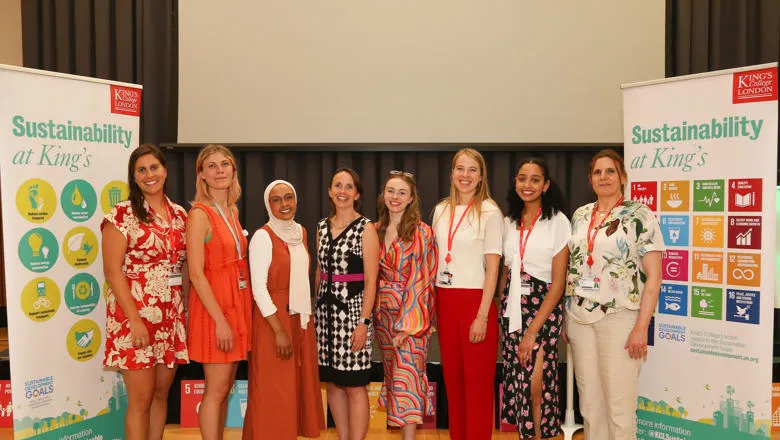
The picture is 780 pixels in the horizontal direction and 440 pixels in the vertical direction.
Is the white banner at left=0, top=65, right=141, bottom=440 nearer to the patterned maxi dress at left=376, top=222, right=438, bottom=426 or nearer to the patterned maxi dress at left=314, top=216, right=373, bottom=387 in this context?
the patterned maxi dress at left=314, top=216, right=373, bottom=387

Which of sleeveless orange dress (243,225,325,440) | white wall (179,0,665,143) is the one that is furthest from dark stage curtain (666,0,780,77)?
sleeveless orange dress (243,225,325,440)

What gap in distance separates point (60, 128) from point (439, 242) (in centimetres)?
204

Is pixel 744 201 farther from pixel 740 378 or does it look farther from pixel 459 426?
pixel 459 426

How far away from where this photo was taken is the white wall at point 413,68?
4.32 m

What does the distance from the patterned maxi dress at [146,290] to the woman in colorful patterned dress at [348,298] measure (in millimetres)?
726

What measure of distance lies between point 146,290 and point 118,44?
303cm

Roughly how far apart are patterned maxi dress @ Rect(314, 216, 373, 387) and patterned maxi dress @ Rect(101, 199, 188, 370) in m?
0.75

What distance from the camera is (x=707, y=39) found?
14.4 ft

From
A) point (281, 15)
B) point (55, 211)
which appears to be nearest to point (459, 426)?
point (55, 211)

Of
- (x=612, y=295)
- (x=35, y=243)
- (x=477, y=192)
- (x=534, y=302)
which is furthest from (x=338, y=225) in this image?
(x=35, y=243)

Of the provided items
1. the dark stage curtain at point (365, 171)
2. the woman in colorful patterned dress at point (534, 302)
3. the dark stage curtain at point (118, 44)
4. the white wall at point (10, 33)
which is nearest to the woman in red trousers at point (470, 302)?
the woman in colorful patterned dress at point (534, 302)

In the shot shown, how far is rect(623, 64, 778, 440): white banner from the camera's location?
288 centimetres

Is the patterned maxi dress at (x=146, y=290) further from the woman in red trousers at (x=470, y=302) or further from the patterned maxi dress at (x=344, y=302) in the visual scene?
the woman in red trousers at (x=470, y=302)

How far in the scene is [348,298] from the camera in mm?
2717
